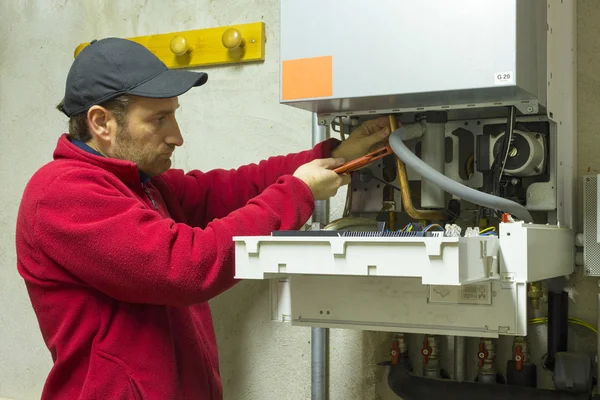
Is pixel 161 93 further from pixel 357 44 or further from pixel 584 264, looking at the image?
pixel 584 264

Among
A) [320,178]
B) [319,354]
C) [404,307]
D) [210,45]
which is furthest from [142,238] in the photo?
[210,45]

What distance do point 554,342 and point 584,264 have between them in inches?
6.1

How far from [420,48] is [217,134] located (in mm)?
767

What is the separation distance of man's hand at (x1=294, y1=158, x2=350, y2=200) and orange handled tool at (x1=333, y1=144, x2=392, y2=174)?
0.5 inches

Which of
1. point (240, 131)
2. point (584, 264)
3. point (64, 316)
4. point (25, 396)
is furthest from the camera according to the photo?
point (25, 396)

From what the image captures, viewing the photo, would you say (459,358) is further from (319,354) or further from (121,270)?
(121,270)

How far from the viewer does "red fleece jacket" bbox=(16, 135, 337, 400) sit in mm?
1077

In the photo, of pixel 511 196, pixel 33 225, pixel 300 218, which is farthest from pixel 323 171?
pixel 33 225

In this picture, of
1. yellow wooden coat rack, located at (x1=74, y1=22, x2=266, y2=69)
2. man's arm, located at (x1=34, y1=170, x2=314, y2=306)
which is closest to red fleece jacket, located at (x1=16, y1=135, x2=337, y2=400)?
man's arm, located at (x1=34, y1=170, x2=314, y2=306)

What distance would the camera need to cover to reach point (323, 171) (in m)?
1.18

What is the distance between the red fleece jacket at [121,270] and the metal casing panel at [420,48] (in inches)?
7.7

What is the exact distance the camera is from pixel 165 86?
1.22m

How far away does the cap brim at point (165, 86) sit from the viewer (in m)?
1.21

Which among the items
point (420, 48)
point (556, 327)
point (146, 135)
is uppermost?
point (420, 48)
